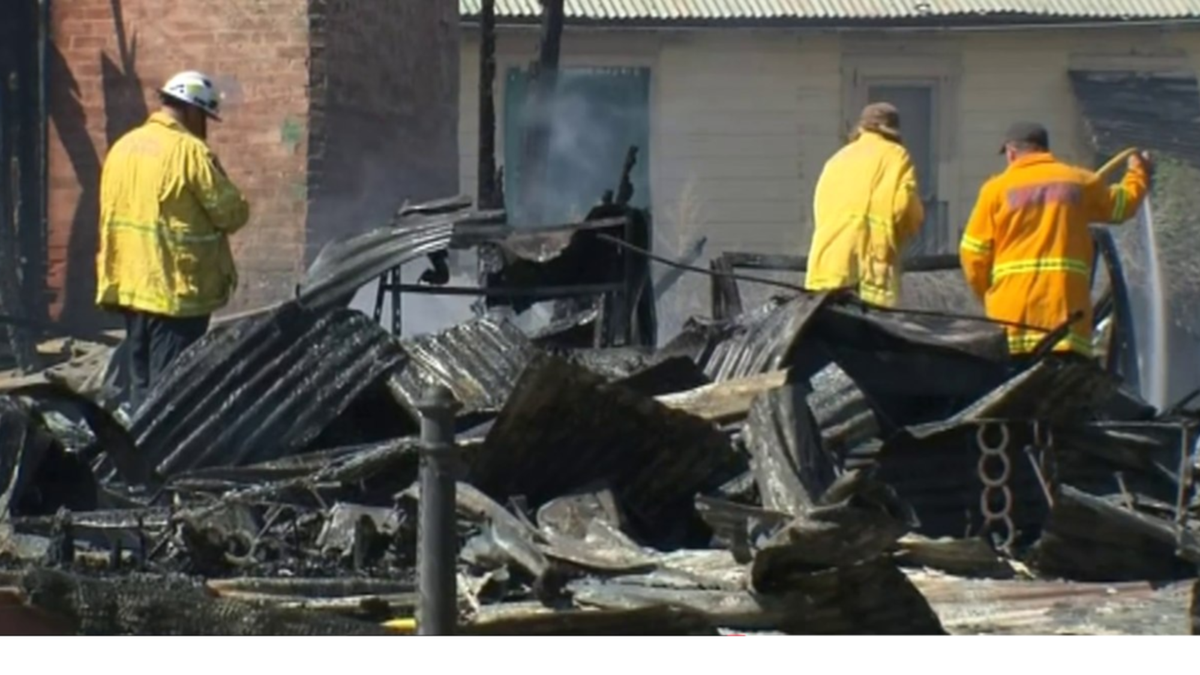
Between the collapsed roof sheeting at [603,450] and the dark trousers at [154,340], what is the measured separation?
2292 mm

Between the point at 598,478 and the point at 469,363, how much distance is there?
140cm

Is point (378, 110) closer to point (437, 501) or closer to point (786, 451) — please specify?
point (786, 451)

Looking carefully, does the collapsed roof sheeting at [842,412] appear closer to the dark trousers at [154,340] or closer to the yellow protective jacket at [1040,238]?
the yellow protective jacket at [1040,238]

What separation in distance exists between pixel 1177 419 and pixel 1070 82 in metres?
16.0

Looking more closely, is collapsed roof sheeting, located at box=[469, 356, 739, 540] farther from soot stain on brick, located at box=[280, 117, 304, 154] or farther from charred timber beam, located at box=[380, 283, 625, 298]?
soot stain on brick, located at box=[280, 117, 304, 154]

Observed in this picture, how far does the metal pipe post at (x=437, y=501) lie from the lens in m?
6.37

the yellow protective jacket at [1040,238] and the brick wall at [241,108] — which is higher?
the brick wall at [241,108]

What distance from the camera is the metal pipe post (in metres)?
6.37

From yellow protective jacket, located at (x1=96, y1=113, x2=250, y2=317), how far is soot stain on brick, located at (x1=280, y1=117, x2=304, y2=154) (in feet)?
19.8

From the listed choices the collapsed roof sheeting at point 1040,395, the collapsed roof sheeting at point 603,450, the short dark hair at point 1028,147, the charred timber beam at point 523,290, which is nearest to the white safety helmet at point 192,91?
the charred timber beam at point 523,290

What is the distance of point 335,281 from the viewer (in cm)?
1084

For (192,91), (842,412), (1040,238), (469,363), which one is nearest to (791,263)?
(1040,238)

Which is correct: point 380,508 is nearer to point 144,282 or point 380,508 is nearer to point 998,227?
point 144,282

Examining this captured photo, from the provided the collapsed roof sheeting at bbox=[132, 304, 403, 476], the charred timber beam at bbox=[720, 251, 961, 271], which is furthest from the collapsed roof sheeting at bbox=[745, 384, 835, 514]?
the charred timber beam at bbox=[720, 251, 961, 271]
